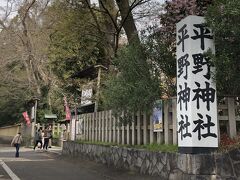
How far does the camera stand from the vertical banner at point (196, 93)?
362 inches

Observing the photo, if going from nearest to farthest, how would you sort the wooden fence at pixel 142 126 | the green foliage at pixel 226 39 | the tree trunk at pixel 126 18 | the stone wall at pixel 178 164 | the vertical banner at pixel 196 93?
the stone wall at pixel 178 164, the green foliage at pixel 226 39, the vertical banner at pixel 196 93, the wooden fence at pixel 142 126, the tree trunk at pixel 126 18

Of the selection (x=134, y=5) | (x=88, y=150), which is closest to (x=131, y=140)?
(x=88, y=150)

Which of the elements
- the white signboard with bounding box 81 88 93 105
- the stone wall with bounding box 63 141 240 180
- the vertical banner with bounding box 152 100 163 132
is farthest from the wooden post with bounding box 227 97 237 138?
the white signboard with bounding box 81 88 93 105

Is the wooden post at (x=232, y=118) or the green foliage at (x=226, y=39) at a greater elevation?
the green foliage at (x=226, y=39)

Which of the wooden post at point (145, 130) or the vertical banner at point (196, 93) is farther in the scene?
the wooden post at point (145, 130)

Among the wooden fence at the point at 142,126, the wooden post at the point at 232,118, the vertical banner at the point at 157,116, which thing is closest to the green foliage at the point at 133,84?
the vertical banner at the point at 157,116

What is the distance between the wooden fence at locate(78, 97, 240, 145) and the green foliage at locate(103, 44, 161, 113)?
57 cm

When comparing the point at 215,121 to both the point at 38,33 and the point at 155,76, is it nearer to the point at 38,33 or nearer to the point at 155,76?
the point at 155,76

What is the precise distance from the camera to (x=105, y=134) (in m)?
16.9

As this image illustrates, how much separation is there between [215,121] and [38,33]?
2778 cm

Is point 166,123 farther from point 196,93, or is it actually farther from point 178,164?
point 196,93

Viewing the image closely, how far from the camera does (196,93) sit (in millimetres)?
9375

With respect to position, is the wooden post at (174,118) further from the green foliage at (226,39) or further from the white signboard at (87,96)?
the white signboard at (87,96)

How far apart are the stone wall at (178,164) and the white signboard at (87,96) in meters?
5.35
